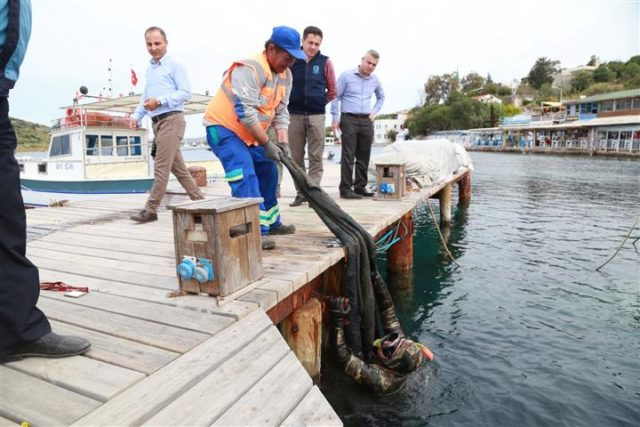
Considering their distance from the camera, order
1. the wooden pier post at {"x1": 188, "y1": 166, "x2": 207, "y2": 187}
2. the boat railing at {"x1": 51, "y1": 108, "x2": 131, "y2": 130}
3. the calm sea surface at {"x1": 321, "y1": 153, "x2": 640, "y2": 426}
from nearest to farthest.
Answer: the calm sea surface at {"x1": 321, "y1": 153, "x2": 640, "y2": 426}
the wooden pier post at {"x1": 188, "y1": 166, "x2": 207, "y2": 187}
the boat railing at {"x1": 51, "y1": 108, "x2": 131, "y2": 130}

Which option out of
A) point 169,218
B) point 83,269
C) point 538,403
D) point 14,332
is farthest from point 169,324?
point 169,218

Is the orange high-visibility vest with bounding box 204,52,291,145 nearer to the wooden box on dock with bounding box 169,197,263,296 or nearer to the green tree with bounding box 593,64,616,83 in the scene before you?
the wooden box on dock with bounding box 169,197,263,296

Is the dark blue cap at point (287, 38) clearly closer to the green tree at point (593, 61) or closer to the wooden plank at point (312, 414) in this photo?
the wooden plank at point (312, 414)

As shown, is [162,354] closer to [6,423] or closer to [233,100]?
[6,423]

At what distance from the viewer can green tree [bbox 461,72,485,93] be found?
117m

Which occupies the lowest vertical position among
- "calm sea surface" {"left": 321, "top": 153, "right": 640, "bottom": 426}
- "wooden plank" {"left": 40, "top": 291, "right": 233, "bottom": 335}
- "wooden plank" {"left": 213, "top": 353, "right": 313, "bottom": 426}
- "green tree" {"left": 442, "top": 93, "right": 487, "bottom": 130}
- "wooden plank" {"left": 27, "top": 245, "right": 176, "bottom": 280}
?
"calm sea surface" {"left": 321, "top": 153, "right": 640, "bottom": 426}

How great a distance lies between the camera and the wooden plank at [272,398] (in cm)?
193

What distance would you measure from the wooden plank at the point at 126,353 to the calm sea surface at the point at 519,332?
199 cm

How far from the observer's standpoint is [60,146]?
13.9 meters

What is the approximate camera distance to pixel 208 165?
16.1 m

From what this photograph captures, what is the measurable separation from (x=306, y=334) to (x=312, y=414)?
1892 millimetres

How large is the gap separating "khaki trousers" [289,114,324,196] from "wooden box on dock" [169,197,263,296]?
11.1 ft

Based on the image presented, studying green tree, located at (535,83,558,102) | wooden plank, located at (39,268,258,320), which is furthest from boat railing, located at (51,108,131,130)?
green tree, located at (535,83,558,102)

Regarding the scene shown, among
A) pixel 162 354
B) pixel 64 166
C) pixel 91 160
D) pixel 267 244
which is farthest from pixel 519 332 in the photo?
pixel 64 166
